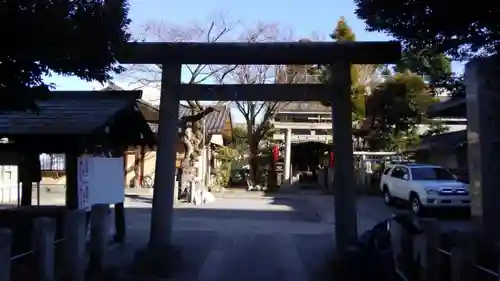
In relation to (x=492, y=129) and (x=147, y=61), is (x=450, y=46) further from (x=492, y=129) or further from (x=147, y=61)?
(x=147, y=61)

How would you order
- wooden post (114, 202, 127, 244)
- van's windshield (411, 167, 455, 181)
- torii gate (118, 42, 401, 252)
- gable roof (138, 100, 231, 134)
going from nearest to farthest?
torii gate (118, 42, 401, 252) → wooden post (114, 202, 127, 244) → van's windshield (411, 167, 455, 181) → gable roof (138, 100, 231, 134)

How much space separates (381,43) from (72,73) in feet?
18.1

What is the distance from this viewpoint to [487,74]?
8.13m

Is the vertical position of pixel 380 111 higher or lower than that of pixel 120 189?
higher

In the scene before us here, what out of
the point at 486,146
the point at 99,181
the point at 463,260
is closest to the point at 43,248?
the point at 99,181

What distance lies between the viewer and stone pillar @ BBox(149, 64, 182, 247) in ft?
36.2

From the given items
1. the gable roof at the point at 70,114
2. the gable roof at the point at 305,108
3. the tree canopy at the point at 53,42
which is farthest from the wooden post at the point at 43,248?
the gable roof at the point at 305,108

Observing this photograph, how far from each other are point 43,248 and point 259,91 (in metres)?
5.34

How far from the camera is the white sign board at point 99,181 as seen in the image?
10562 millimetres

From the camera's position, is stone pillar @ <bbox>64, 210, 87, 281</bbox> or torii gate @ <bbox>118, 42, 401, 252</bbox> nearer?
stone pillar @ <bbox>64, 210, 87, 281</bbox>

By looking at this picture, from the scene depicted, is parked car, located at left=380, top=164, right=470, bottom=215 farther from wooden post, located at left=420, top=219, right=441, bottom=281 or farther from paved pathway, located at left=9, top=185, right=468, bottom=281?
wooden post, located at left=420, top=219, right=441, bottom=281

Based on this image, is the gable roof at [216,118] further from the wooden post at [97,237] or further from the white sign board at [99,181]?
the wooden post at [97,237]

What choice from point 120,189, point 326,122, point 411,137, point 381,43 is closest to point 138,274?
point 120,189

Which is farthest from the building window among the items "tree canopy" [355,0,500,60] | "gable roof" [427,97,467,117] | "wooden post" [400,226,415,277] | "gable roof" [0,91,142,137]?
"tree canopy" [355,0,500,60]
